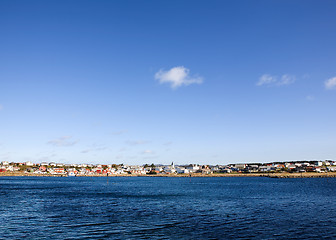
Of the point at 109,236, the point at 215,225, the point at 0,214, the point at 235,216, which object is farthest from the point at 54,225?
the point at 235,216

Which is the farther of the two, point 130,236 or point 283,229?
point 283,229

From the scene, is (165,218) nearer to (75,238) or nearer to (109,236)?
(109,236)

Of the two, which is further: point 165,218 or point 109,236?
point 165,218

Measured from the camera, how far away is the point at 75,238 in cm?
2347

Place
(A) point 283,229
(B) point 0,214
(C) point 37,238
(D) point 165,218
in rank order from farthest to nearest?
(B) point 0,214, (D) point 165,218, (A) point 283,229, (C) point 37,238

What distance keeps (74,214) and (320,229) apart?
28.5 metres

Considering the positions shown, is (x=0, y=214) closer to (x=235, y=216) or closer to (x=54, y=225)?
(x=54, y=225)

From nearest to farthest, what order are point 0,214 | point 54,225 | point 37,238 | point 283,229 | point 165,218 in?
point 37,238 < point 283,229 < point 54,225 < point 165,218 < point 0,214

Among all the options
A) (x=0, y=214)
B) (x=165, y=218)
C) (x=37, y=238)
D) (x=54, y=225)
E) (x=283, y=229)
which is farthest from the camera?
(x=0, y=214)

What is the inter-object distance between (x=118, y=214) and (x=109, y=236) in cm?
1185

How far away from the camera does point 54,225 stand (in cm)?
2862

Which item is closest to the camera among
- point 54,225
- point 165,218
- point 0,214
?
point 54,225

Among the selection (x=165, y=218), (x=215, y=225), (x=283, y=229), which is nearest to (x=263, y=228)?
(x=283, y=229)

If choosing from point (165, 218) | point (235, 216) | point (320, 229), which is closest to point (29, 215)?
point (165, 218)
